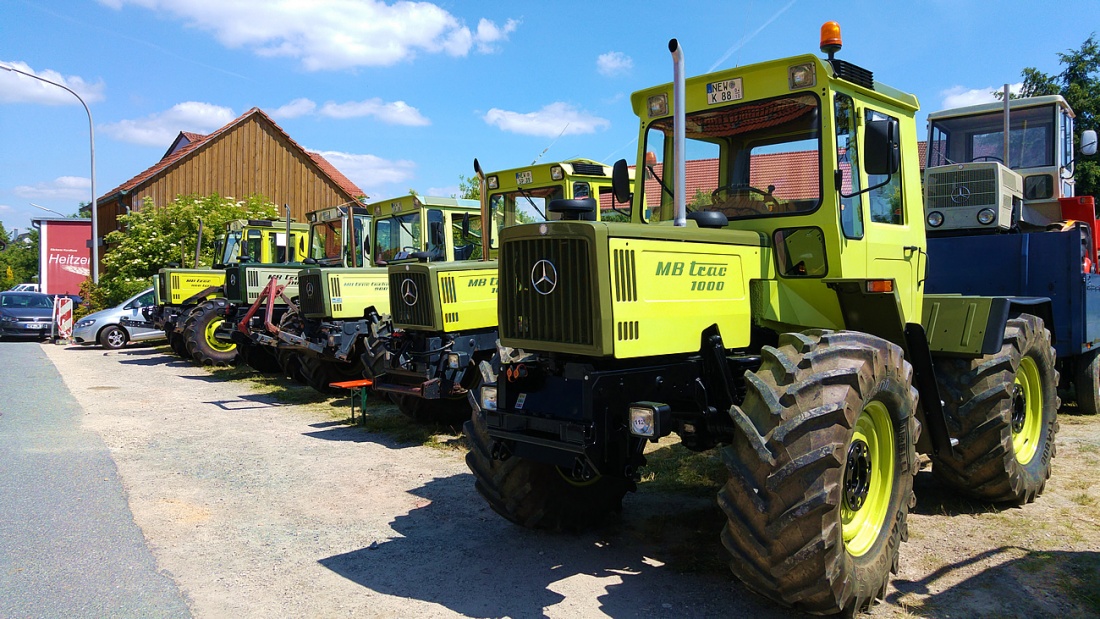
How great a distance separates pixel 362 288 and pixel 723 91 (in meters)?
7.31

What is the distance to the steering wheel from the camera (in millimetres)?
4969

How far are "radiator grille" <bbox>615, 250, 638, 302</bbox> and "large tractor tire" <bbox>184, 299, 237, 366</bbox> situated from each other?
1276 cm

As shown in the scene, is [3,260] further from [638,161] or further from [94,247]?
→ [638,161]

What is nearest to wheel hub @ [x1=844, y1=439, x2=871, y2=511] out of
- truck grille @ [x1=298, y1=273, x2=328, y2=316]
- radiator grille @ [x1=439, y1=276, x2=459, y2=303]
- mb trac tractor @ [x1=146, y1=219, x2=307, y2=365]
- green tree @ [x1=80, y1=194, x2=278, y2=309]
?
radiator grille @ [x1=439, y1=276, x2=459, y2=303]

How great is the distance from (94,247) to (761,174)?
80.6 feet

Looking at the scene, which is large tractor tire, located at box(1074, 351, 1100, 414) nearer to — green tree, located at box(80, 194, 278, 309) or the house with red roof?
green tree, located at box(80, 194, 278, 309)

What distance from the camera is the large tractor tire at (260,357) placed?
14.4 m

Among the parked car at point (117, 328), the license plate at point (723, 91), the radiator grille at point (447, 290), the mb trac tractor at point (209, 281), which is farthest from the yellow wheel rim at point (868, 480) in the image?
the parked car at point (117, 328)

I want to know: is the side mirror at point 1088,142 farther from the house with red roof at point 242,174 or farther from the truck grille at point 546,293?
the house with red roof at point 242,174

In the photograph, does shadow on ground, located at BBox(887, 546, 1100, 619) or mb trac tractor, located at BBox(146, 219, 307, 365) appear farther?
mb trac tractor, located at BBox(146, 219, 307, 365)

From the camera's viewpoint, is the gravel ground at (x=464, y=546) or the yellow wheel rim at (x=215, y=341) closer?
the gravel ground at (x=464, y=546)

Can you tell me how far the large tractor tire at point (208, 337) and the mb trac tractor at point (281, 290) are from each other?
535 mm

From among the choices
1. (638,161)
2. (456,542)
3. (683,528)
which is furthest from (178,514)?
(638,161)

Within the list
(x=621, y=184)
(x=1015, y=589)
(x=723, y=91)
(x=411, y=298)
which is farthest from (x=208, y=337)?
(x=1015, y=589)
